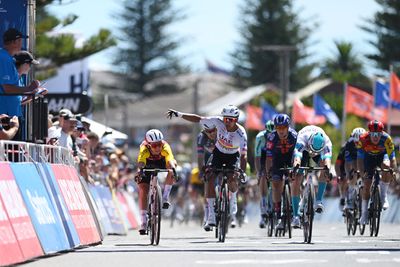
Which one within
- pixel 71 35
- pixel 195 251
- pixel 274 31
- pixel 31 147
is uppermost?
pixel 274 31

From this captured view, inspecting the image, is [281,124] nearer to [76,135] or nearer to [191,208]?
[76,135]

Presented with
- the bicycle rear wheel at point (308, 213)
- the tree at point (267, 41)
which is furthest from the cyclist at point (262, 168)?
the tree at point (267, 41)

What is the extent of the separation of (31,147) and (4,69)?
39.4 inches

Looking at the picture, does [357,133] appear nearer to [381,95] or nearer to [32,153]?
[32,153]

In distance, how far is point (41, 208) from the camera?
51.5 ft

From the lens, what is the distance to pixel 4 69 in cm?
1634

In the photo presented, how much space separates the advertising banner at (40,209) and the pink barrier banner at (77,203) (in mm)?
879

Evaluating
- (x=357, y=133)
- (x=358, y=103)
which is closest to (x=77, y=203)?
(x=357, y=133)

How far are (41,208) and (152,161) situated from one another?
4.73 meters

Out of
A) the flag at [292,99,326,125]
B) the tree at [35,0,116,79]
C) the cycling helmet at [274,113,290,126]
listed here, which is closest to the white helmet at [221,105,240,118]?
the cycling helmet at [274,113,290,126]

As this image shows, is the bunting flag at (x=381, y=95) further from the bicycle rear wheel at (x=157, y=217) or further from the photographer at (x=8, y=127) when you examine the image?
the photographer at (x=8, y=127)

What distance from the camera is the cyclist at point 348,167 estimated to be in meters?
25.0

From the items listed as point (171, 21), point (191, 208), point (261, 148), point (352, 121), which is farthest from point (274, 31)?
point (261, 148)

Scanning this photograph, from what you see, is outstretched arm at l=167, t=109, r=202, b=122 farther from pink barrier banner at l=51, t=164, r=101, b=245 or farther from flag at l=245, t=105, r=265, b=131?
flag at l=245, t=105, r=265, b=131
